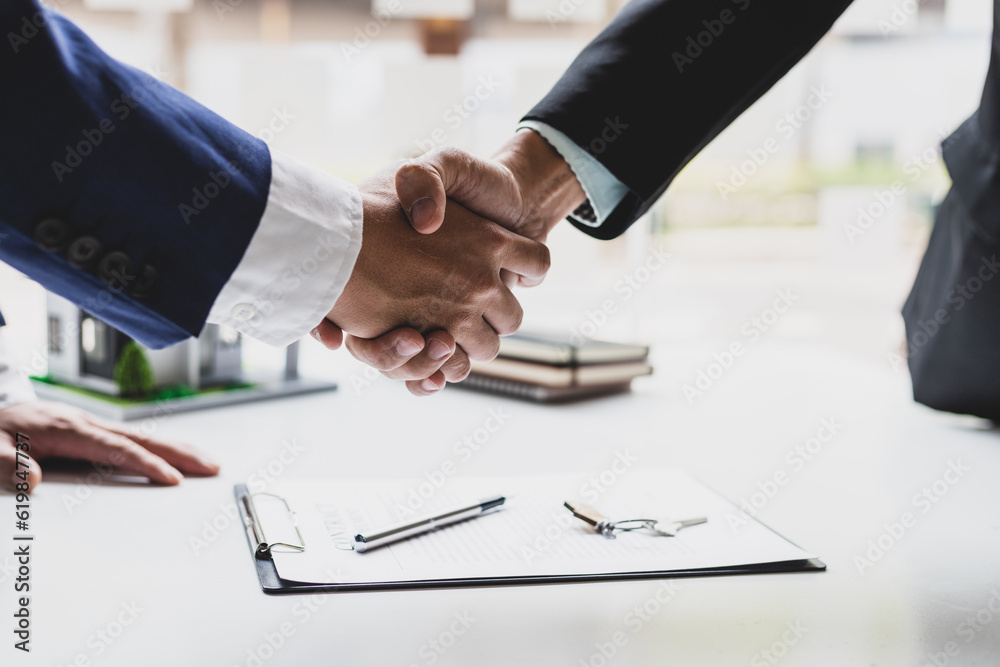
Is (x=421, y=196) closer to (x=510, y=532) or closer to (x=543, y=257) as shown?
(x=543, y=257)

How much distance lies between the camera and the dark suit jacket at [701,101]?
1276 millimetres

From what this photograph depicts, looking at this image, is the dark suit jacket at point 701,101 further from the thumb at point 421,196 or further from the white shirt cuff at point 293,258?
the white shirt cuff at point 293,258

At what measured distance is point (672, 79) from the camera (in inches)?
50.6

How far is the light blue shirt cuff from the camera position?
1309 millimetres

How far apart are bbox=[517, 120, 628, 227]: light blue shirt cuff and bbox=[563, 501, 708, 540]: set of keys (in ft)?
2.02

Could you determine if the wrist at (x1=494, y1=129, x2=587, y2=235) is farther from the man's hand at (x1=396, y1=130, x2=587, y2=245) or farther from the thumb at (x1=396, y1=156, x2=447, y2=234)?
the thumb at (x1=396, y1=156, x2=447, y2=234)

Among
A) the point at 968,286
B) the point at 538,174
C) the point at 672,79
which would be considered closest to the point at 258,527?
the point at 538,174

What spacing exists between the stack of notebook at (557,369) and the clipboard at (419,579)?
722 mm

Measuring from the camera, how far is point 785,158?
5.94 m

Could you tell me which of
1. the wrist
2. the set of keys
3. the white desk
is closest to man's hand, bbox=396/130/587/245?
the wrist

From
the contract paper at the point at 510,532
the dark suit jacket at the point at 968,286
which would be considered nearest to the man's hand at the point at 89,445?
the contract paper at the point at 510,532

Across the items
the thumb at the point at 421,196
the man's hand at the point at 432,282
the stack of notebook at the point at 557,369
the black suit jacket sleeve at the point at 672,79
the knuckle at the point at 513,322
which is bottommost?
the stack of notebook at the point at 557,369

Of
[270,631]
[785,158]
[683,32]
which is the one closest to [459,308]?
[683,32]

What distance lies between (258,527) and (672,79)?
888mm
